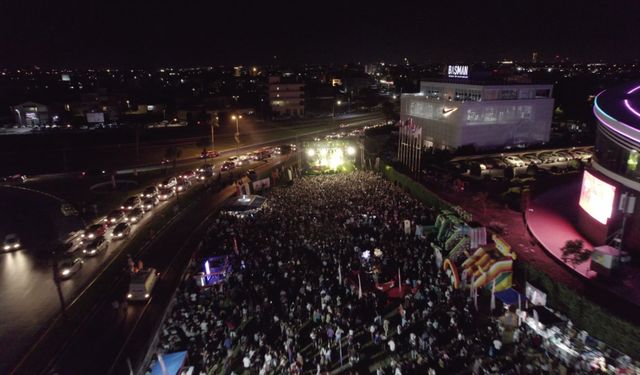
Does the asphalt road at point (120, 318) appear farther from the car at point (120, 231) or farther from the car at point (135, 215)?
the car at point (135, 215)

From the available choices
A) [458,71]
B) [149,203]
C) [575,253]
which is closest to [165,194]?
[149,203]

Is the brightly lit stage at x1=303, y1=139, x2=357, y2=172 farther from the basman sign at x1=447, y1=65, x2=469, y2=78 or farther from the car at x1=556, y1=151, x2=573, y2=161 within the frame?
the car at x1=556, y1=151, x2=573, y2=161

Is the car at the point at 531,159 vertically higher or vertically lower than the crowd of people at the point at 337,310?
higher

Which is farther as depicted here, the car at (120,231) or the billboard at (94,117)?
the billboard at (94,117)

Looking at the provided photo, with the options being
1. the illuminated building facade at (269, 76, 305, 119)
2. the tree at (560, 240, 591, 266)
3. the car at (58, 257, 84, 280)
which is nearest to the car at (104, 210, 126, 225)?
the car at (58, 257, 84, 280)

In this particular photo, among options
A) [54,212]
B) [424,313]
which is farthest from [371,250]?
[54,212]

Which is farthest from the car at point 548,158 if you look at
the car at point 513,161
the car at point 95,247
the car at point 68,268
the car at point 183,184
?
the car at point 68,268
